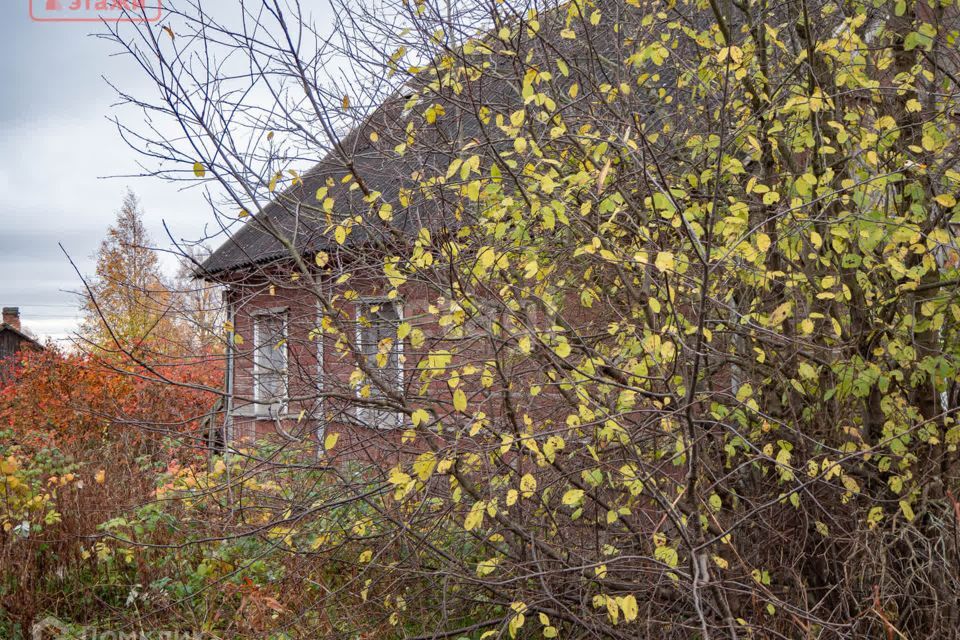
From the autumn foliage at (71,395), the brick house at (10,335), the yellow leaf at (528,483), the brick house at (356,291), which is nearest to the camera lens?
the yellow leaf at (528,483)

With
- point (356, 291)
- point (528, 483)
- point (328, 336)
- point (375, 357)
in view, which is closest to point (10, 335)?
point (356, 291)

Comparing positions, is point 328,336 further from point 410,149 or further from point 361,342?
point 410,149

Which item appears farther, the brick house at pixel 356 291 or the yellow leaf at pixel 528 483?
the brick house at pixel 356 291

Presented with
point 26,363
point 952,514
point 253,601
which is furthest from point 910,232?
point 26,363

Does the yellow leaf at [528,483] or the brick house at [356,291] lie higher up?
the brick house at [356,291]

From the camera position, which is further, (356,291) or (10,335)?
(10,335)

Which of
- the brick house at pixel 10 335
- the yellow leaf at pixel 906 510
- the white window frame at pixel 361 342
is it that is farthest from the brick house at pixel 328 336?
the brick house at pixel 10 335

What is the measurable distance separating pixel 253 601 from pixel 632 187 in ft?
10.4

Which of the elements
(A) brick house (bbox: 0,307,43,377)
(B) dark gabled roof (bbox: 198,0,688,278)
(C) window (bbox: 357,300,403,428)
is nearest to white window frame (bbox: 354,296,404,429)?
(C) window (bbox: 357,300,403,428)

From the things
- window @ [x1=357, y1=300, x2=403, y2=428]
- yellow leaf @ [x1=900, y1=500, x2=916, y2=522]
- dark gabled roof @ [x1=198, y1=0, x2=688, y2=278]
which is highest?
dark gabled roof @ [x1=198, y1=0, x2=688, y2=278]

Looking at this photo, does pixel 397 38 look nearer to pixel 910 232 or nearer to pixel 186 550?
pixel 910 232

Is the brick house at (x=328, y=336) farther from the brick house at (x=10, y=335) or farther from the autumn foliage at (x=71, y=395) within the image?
the brick house at (x=10, y=335)

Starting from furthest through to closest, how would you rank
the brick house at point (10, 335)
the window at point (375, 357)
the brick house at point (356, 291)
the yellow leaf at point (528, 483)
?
1. the brick house at point (10, 335)
2. the window at point (375, 357)
3. the brick house at point (356, 291)
4. the yellow leaf at point (528, 483)

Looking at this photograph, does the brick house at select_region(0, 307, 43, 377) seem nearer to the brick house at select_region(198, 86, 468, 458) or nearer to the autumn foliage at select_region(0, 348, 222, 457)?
the autumn foliage at select_region(0, 348, 222, 457)
